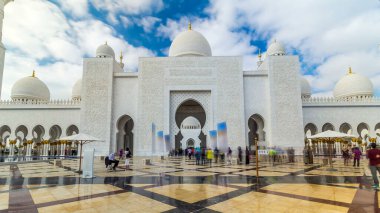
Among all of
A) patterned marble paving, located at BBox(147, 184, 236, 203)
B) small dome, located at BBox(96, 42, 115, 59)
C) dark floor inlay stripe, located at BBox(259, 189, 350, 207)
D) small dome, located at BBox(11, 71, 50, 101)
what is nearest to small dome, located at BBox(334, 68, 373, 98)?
dark floor inlay stripe, located at BBox(259, 189, 350, 207)

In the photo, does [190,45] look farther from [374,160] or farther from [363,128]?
[363,128]

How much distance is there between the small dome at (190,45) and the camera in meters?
22.6

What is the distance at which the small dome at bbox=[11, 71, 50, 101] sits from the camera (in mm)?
23938

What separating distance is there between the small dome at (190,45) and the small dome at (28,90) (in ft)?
51.3

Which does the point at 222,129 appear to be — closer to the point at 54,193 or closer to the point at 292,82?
the point at 54,193

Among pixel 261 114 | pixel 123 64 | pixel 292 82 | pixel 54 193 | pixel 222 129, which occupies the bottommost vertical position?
pixel 54 193

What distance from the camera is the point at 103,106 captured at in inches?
746

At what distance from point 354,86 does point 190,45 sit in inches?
718

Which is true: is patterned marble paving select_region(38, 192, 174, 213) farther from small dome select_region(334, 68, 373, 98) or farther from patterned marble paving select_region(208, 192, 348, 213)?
small dome select_region(334, 68, 373, 98)

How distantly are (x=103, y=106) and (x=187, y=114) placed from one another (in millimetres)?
10138

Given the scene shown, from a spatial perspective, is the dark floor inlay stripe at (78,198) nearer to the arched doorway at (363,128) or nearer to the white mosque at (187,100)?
the white mosque at (187,100)

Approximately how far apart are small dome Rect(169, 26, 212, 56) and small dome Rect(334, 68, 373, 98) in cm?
1551

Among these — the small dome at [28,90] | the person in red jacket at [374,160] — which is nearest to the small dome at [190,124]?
the small dome at [28,90]

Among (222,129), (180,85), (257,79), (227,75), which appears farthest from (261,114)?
(222,129)
